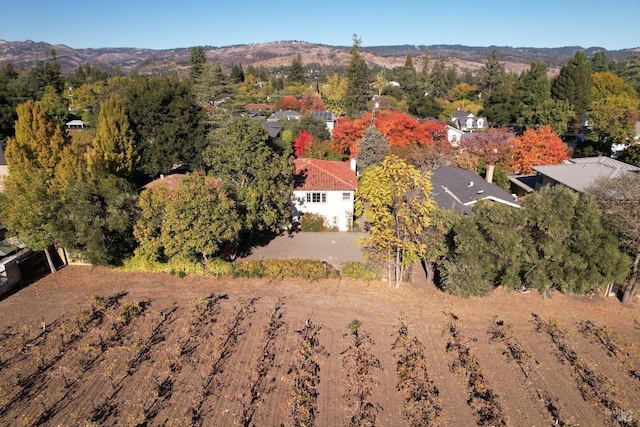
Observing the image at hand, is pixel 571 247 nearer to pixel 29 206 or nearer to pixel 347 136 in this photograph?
pixel 29 206

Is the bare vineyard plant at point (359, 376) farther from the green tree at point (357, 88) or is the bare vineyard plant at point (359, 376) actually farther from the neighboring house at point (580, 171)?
the green tree at point (357, 88)

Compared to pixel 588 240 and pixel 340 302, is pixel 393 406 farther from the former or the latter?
pixel 588 240

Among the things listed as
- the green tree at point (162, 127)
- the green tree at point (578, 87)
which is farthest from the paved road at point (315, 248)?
the green tree at point (578, 87)

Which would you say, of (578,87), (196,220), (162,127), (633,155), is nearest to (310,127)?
(162,127)

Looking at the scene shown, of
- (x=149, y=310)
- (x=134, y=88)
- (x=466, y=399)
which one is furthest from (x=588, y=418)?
(x=134, y=88)

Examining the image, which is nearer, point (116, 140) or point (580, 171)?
point (580, 171)

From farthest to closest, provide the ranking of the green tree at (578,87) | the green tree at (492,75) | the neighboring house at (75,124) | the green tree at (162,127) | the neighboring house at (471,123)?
the green tree at (492,75)
the neighboring house at (471,123)
the neighboring house at (75,124)
the green tree at (578,87)
the green tree at (162,127)
